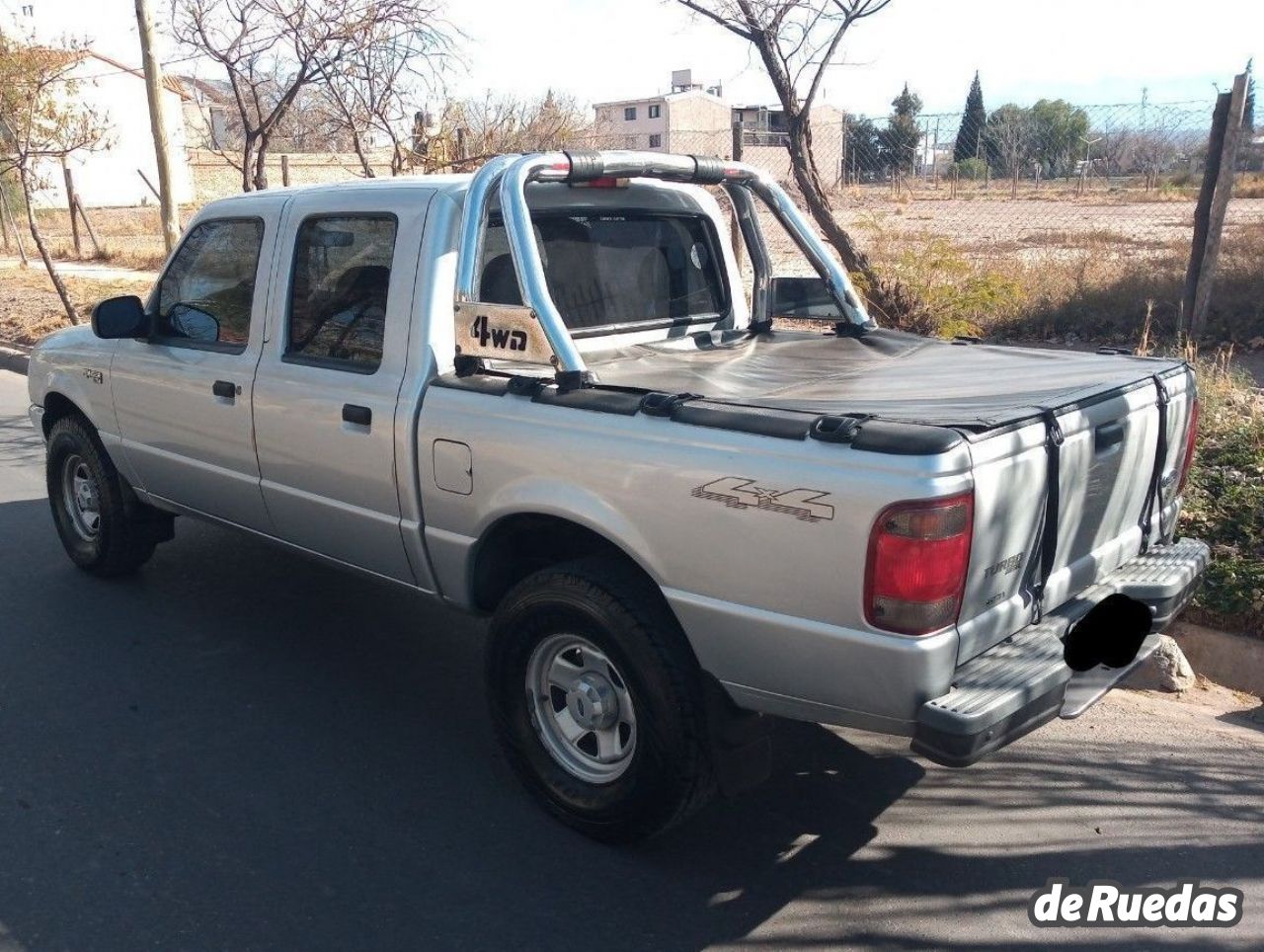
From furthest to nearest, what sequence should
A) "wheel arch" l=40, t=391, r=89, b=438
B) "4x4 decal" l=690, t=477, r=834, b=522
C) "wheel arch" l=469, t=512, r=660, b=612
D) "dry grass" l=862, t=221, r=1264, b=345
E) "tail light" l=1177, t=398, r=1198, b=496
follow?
1. "dry grass" l=862, t=221, r=1264, b=345
2. "wheel arch" l=40, t=391, r=89, b=438
3. "tail light" l=1177, t=398, r=1198, b=496
4. "wheel arch" l=469, t=512, r=660, b=612
5. "4x4 decal" l=690, t=477, r=834, b=522

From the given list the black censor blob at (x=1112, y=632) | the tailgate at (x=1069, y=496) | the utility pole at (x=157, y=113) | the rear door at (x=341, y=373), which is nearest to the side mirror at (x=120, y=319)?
the rear door at (x=341, y=373)

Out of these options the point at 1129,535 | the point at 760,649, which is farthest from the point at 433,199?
the point at 1129,535

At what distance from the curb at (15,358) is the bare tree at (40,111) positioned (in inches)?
28.1

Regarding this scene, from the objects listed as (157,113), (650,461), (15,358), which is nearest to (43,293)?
(15,358)

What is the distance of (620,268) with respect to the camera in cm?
472

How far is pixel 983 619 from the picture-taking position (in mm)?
2998

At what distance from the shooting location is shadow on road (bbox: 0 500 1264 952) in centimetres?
324

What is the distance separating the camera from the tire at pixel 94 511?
5750 mm

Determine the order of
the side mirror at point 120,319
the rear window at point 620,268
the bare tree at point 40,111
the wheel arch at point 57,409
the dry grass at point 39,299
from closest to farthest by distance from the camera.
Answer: the rear window at point 620,268, the side mirror at point 120,319, the wheel arch at point 57,409, the bare tree at point 40,111, the dry grass at point 39,299

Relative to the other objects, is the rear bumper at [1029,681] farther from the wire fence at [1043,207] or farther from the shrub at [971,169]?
the shrub at [971,169]

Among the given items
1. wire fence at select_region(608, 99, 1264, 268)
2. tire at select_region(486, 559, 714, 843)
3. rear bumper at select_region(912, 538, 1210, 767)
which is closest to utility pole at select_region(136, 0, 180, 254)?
wire fence at select_region(608, 99, 1264, 268)

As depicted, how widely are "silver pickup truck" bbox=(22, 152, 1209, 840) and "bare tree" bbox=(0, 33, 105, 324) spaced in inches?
347

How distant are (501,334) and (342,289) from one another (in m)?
0.93

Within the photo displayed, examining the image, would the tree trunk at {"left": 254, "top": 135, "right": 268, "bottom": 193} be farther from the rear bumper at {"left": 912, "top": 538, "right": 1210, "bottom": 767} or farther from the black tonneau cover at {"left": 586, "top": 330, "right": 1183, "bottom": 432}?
the rear bumper at {"left": 912, "top": 538, "right": 1210, "bottom": 767}
